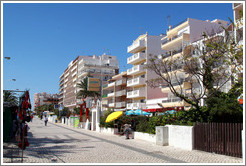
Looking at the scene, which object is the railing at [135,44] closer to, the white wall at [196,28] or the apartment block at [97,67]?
the white wall at [196,28]

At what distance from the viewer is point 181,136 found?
47.1 feet

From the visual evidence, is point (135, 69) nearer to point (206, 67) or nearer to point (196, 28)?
point (196, 28)

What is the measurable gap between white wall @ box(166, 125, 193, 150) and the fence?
1.10ft

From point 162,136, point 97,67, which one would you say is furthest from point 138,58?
point 97,67

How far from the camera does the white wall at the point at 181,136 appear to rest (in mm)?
13562

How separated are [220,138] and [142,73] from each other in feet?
126

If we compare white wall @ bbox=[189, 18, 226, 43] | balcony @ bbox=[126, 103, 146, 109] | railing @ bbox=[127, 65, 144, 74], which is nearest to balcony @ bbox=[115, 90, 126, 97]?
railing @ bbox=[127, 65, 144, 74]

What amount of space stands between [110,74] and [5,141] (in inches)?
2805

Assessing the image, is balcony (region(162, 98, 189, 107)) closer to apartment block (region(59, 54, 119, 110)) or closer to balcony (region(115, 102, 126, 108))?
balcony (region(115, 102, 126, 108))

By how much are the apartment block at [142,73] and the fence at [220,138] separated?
3124 cm

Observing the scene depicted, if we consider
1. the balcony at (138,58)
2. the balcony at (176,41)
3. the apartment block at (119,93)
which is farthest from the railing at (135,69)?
the balcony at (176,41)

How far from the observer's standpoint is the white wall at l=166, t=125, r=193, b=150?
1356 cm

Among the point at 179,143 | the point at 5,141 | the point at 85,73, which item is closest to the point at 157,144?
the point at 179,143

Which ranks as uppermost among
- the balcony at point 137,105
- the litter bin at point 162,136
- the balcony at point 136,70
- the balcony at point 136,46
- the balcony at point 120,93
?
the balcony at point 136,46
